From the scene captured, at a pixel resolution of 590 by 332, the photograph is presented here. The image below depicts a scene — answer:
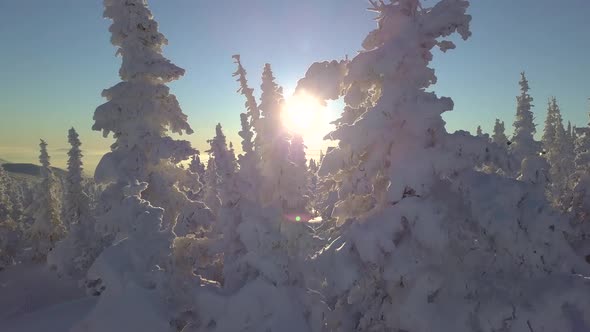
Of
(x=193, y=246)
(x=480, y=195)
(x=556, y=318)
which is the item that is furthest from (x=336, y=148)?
(x=193, y=246)

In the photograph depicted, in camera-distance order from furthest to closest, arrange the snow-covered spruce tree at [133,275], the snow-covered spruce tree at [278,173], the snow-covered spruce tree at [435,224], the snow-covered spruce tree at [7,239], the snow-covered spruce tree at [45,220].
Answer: the snow-covered spruce tree at [45,220] → the snow-covered spruce tree at [7,239] → the snow-covered spruce tree at [278,173] → the snow-covered spruce tree at [133,275] → the snow-covered spruce tree at [435,224]

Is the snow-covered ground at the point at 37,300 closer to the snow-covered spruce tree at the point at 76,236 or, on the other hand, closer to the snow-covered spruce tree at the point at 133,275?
the snow-covered spruce tree at the point at 76,236

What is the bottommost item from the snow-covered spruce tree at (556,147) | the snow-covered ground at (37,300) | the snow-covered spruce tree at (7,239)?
the snow-covered ground at (37,300)

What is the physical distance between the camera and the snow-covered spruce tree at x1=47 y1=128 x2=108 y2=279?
2796 centimetres

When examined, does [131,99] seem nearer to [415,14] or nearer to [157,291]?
[157,291]

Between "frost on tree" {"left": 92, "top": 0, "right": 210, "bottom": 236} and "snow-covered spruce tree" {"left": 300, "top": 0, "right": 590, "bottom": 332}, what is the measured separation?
1000cm

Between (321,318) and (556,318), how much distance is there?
5.49m

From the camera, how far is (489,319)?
6.65m

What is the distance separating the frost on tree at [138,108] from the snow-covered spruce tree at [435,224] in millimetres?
10000

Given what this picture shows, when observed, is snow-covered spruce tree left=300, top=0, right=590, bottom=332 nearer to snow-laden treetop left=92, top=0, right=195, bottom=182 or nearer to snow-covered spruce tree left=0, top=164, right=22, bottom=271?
snow-laden treetop left=92, top=0, right=195, bottom=182

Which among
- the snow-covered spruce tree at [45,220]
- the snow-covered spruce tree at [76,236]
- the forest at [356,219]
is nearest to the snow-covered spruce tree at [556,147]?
the forest at [356,219]

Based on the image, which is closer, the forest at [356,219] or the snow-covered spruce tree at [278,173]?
the forest at [356,219]

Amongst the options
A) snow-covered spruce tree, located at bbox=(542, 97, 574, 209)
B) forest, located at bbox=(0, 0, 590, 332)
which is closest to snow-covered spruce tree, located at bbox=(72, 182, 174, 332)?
forest, located at bbox=(0, 0, 590, 332)

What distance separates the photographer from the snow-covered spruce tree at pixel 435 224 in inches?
252
